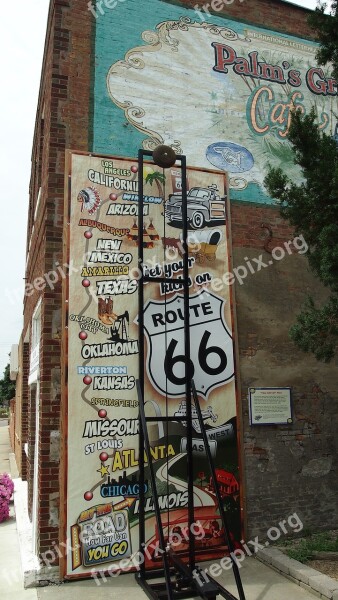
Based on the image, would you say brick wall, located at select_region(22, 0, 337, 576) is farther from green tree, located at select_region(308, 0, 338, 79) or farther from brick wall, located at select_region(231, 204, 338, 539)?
green tree, located at select_region(308, 0, 338, 79)

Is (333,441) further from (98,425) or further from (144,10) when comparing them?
(144,10)

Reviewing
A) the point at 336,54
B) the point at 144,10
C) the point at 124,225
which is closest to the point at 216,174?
the point at 124,225

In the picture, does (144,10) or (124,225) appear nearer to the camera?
(124,225)

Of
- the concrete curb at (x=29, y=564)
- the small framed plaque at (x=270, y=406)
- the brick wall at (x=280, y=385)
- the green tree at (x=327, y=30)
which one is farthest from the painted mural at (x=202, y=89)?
the concrete curb at (x=29, y=564)

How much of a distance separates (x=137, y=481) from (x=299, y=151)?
397 cm

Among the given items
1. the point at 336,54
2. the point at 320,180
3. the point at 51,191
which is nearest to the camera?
the point at 320,180

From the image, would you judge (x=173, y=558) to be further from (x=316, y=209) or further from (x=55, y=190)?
(x=55, y=190)

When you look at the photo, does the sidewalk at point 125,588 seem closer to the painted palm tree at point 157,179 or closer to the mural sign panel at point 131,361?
the mural sign panel at point 131,361

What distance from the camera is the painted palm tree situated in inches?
243

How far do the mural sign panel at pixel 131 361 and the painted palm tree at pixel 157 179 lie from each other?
1 centimetres

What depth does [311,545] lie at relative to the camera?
18.6 ft

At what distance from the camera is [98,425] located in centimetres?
544

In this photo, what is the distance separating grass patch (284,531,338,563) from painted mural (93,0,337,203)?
14.7 ft

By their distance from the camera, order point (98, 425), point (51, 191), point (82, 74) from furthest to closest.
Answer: point (82, 74), point (51, 191), point (98, 425)
